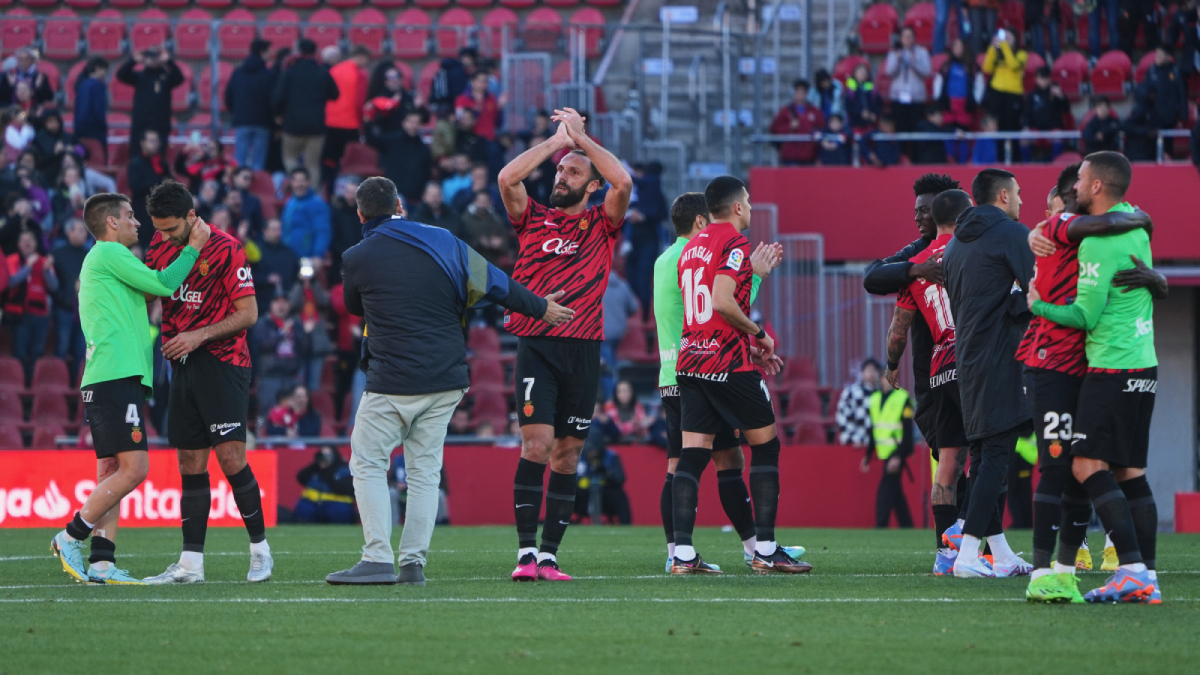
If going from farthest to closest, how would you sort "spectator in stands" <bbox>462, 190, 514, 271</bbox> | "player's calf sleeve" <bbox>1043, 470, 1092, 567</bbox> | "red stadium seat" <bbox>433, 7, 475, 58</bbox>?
"red stadium seat" <bbox>433, 7, 475, 58</bbox>
"spectator in stands" <bbox>462, 190, 514, 271</bbox>
"player's calf sleeve" <bbox>1043, 470, 1092, 567</bbox>

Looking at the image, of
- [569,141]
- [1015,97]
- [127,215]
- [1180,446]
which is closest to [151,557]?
[127,215]

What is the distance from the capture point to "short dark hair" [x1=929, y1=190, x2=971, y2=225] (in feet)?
29.2

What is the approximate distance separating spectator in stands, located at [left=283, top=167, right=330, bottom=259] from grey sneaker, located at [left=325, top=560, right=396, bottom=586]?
11818 millimetres

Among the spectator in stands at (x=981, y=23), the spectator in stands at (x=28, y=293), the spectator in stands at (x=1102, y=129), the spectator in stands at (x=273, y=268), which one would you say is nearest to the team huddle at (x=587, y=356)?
the spectator in stands at (x=273, y=268)

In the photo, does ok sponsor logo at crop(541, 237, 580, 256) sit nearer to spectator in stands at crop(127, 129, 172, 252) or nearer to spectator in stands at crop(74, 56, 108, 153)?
spectator in stands at crop(127, 129, 172, 252)

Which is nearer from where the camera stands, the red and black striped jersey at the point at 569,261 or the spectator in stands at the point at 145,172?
the red and black striped jersey at the point at 569,261

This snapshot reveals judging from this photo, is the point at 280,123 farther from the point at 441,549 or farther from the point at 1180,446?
the point at 1180,446

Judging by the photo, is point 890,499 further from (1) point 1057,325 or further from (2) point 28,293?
(2) point 28,293

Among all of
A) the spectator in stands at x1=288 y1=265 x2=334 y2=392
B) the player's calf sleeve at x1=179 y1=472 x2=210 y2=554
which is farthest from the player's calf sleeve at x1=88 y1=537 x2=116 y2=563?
the spectator in stands at x1=288 y1=265 x2=334 y2=392

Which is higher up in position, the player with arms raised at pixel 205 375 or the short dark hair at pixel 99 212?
the short dark hair at pixel 99 212

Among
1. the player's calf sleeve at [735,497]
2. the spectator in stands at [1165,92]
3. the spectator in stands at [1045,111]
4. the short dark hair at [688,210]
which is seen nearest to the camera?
the player's calf sleeve at [735,497]

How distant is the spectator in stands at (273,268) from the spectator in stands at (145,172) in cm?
200

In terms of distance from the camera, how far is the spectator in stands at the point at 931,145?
20.4 metres

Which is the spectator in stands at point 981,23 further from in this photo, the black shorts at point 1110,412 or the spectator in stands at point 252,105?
the black shorts at point 1110,412
